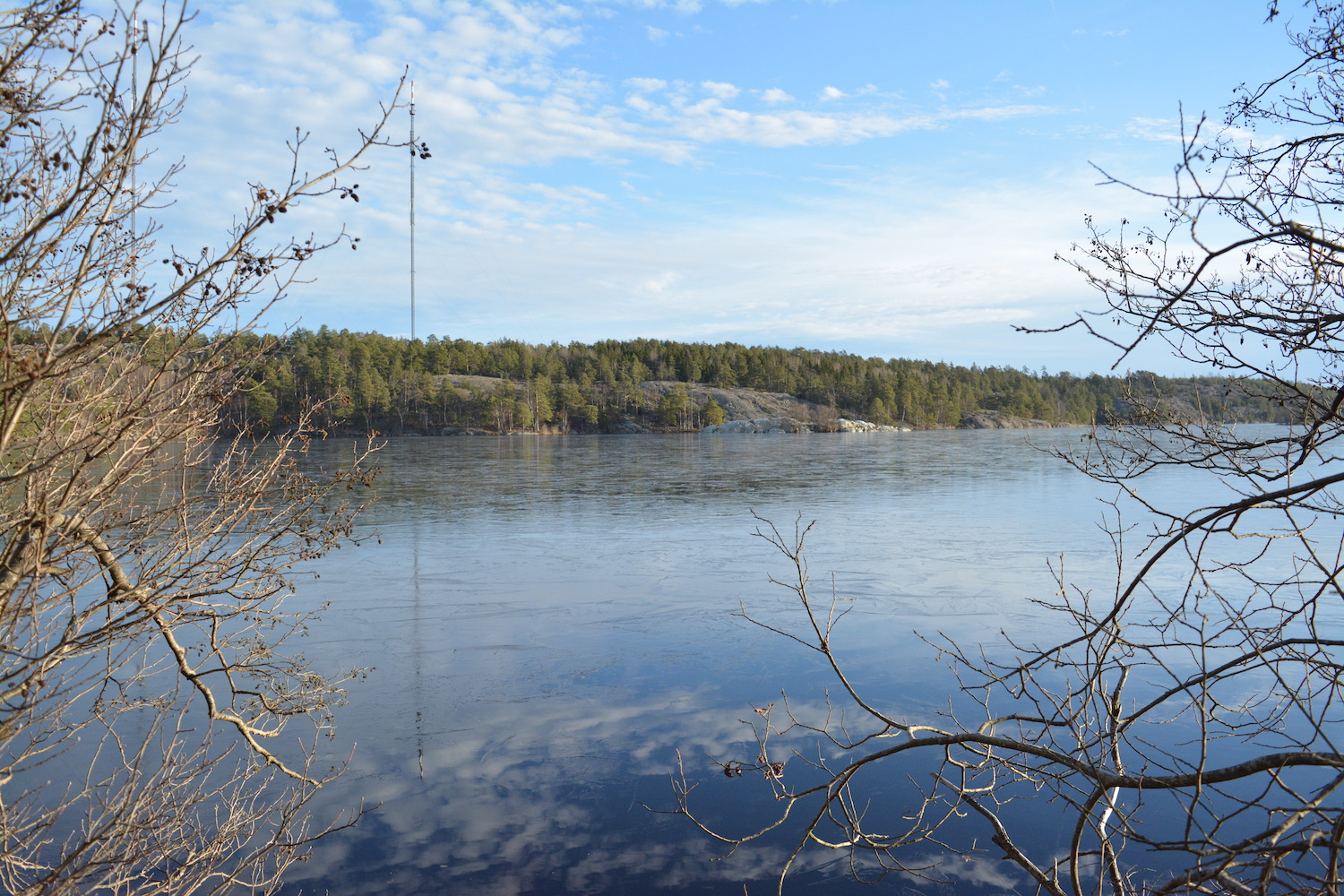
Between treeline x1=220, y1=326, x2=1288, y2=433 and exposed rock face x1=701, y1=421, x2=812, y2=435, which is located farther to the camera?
exposed rock face x1=701, y1=421, x2=812, y2=435

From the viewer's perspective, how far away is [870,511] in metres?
20.7

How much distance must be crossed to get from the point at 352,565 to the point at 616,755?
29.7ft

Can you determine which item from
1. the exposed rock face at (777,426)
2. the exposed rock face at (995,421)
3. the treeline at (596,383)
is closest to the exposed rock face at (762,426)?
the exposed rock face at (777,426)

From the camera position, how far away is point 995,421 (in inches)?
4277

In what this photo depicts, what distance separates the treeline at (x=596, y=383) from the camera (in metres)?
80.2

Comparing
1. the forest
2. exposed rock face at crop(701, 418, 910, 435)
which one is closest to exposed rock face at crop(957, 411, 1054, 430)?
the forest

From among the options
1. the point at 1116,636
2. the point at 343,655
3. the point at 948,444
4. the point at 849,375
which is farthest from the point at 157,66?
the point at 849,375

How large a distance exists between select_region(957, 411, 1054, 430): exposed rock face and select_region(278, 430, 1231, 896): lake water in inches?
3500

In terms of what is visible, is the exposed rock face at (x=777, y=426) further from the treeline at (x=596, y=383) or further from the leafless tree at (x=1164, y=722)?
the leafless tree at (x=1164, y=722)

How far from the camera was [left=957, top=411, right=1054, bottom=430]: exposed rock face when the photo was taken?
10725 centimetres

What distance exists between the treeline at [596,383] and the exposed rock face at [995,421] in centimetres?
128

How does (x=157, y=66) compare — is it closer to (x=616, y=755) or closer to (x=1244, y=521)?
(x=616, y=755)

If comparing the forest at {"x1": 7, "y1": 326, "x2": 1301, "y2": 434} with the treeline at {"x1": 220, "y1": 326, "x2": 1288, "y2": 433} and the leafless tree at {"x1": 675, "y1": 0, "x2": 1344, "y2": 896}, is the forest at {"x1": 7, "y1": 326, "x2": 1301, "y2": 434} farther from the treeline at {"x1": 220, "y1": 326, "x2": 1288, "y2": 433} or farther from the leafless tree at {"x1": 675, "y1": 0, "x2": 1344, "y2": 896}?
the leafless tree at {"x1": 675, "y1": 0, "x2": 1344, "y2": 896}

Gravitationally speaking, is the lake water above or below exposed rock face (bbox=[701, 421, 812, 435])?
below
